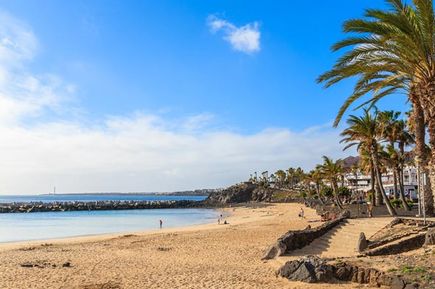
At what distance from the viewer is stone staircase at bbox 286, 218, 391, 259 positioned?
18422 mm

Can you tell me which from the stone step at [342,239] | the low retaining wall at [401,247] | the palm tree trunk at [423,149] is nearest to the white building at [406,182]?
the palm tree trunk at [423,149]

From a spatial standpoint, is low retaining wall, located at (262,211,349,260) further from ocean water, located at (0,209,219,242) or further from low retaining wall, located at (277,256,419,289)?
ocean water, located at (0,209,219,242)

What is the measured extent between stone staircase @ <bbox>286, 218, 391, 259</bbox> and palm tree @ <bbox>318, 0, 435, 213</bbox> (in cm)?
503

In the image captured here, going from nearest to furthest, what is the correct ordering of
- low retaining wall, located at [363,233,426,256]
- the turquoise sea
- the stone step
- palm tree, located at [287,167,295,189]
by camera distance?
low retaining wall, located at [363,233,426,256], the stone step, the turquoise sea, palm tree, located at [287,167,295,189]

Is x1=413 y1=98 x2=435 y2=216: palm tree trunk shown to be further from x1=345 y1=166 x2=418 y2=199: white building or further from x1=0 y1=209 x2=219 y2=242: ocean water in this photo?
x1=345 y1=166 x2=418 y2=199: white building

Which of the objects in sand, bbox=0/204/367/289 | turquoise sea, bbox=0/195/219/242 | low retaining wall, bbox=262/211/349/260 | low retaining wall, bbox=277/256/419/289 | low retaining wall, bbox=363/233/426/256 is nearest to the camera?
low retaining wall, bbox=277/256/419/289

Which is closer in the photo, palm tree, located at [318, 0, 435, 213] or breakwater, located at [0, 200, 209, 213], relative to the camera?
palm tree, located at [318, 0, 435, 213]

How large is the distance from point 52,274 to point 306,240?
11.5 meters

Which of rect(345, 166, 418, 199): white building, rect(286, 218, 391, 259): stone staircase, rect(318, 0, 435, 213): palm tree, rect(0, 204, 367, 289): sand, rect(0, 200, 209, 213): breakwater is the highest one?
rect(318, 0, 435, 213): palm tree

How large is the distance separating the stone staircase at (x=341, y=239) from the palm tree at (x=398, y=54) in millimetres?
5027

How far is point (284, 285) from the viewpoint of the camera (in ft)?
43.1

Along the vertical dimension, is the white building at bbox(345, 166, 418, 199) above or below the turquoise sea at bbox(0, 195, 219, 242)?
above

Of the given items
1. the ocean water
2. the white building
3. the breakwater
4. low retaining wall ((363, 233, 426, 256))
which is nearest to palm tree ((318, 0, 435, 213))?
low retaining wall ((363, 233, 426, 256))

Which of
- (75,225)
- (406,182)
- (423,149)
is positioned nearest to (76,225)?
(75,225)
